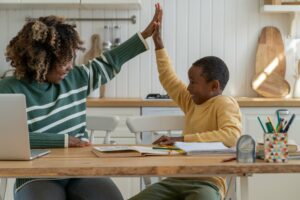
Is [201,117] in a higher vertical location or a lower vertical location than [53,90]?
lower

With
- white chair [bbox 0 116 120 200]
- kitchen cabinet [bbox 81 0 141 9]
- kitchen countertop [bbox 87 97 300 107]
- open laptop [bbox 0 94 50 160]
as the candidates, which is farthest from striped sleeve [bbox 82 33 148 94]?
kitchen cabinet [bbox 81 0 141 9]

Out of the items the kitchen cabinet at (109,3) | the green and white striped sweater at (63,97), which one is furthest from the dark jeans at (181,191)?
the kitchen cabinet at (109,3)

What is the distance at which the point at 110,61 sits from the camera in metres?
2.37

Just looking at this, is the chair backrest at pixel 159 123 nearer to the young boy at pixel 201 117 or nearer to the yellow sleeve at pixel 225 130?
the young boy at pixel 201 117

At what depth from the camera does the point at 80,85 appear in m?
2.28

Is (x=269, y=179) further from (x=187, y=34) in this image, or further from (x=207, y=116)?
(x=207, y=116)

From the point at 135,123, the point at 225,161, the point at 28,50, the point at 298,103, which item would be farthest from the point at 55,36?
the point at 298,103

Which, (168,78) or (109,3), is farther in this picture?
(109,3)

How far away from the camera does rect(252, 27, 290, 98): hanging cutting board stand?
165 inches

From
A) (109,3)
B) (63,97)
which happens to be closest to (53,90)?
(63,97)

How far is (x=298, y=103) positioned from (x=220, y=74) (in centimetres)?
148

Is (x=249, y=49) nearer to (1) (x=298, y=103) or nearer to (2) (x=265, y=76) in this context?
(2) (x=265, y=76)

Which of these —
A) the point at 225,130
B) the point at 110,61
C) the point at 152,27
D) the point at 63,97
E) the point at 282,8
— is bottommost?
the point at 225,130

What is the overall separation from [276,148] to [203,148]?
0.29 meters
